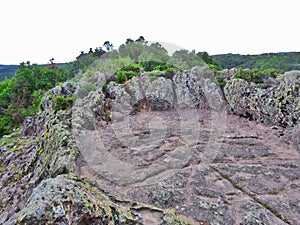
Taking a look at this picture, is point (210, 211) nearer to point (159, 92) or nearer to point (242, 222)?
point (242, 222)

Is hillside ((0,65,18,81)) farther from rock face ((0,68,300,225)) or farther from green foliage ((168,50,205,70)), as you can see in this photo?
rock face ((0,68,300,225))

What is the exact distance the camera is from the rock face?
11.8 feet

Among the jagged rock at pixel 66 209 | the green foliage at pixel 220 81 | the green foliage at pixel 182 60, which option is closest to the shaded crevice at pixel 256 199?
the jagged rock at pixel 66 209

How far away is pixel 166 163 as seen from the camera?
6039 mm

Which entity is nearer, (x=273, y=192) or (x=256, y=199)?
(x=256, y=199)

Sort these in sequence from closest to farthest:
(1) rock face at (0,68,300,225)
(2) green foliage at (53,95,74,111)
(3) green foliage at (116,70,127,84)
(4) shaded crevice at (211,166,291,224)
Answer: (1) rock face at (0,68,300,225), (4) shaded crevice at (211,166,291,224), (2) green foliage at (53,95,74,111), (3) green foliage at (116,70,127,84)

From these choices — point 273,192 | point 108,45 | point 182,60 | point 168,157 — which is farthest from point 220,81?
point 108,45

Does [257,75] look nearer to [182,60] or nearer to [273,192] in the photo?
[273,192]

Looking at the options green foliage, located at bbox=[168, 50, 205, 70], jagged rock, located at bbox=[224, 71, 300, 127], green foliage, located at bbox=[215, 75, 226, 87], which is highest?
green foliage, located at bbox=[168, 50, 205, 70]

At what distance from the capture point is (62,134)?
6973 mm

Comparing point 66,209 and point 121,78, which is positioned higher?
point 121,78

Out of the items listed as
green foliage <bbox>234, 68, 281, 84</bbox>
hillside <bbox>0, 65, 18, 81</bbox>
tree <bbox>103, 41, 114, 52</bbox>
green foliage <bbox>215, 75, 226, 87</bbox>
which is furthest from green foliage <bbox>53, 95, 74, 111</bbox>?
hillside <bbox>0, 65, 18, 81</bbox>

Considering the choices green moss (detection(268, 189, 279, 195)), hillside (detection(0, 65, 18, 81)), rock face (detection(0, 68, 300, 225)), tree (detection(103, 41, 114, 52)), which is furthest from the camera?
hillside (detection(0, 65, 18, 81))

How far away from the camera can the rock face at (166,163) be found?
358cm
